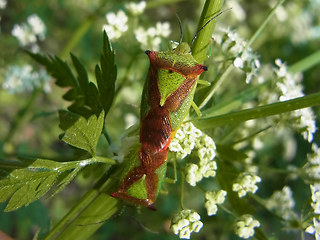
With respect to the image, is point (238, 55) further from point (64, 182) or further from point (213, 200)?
point (64, 182)

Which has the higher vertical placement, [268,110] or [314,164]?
[314,164]

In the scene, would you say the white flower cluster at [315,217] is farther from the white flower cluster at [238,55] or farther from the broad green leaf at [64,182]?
the broad green leaf at [64,182]

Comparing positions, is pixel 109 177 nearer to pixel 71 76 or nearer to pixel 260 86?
pixel 71 76

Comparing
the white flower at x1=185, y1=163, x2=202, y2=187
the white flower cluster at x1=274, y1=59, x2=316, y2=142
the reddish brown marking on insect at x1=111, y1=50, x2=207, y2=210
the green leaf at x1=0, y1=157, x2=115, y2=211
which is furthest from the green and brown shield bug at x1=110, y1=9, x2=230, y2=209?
the white flower cluster at x1=274, y1=59, x2=316, y2=142

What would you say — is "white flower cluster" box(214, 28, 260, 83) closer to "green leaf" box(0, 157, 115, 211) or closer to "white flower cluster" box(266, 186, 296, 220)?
"white flower cluster" box(266, 186, 296, 220)

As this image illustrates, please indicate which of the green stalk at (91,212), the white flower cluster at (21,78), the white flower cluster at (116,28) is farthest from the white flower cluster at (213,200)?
the white flower cluster at (21,78)

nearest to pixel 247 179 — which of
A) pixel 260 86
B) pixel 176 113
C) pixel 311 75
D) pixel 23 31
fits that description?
pixel 176 113

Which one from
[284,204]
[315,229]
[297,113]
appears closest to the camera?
[315,229]

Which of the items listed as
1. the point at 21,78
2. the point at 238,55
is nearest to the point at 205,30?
the point at 238,55
